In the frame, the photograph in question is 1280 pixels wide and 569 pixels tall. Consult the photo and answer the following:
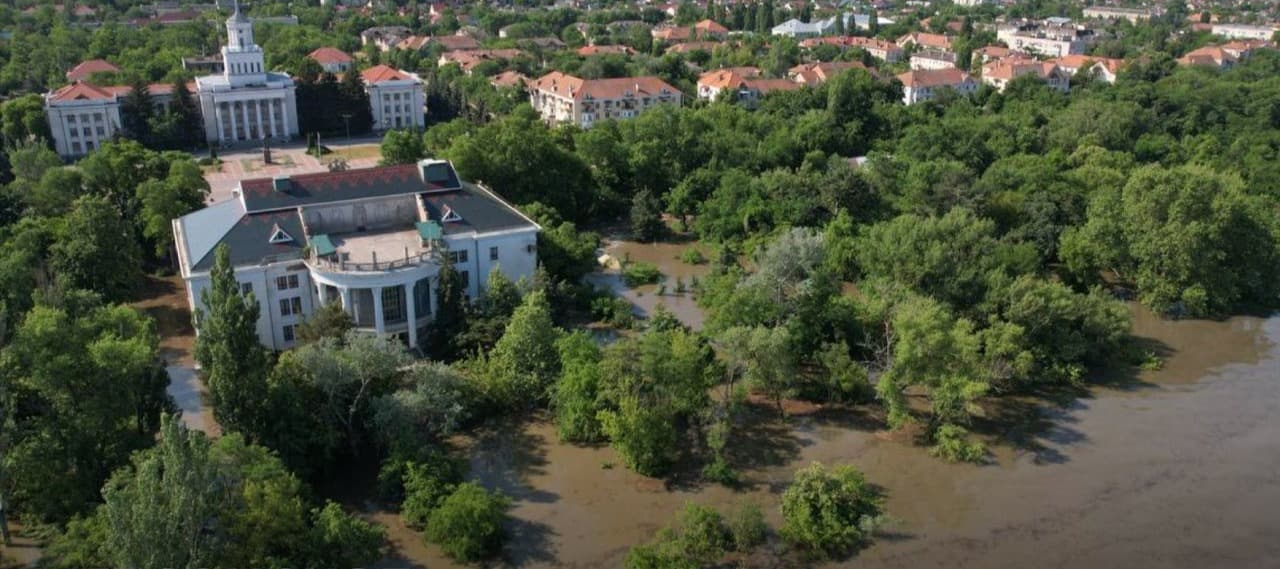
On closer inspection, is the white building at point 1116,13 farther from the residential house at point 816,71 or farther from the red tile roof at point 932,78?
the residential house at point 816,71

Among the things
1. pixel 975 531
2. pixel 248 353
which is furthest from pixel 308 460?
pixel 975 531

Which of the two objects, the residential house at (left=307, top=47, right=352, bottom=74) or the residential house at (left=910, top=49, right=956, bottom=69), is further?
the residential house at (left=910, top=49, right=956, bottom=69)

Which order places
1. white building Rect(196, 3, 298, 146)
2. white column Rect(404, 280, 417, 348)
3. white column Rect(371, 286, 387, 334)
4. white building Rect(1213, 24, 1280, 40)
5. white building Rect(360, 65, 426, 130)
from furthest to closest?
1. white building Rect(1213, 24, 1280, 40)
2. white building Rect(360, 65, 426, 130)
3. white building Rect(196, 3, 298, 146)
4. white column Rect(404, 280, 417, 348)
5. white column Rect(371, 286, 387, 334)

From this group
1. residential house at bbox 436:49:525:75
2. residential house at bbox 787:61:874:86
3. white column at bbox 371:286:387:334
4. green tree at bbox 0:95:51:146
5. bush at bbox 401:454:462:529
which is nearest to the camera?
bush at bbox 401:454:462:529

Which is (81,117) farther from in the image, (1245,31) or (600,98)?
(1245,31)

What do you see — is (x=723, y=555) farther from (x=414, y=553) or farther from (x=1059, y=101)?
(x=1059, y=101)

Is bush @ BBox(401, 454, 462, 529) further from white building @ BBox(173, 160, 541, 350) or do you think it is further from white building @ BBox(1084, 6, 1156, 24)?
white building @ BBox(1084, 6, 1156, 24)

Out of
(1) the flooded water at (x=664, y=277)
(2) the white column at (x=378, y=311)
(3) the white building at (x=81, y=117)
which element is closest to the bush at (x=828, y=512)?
(1) the flooded water at (x=664, y=277)

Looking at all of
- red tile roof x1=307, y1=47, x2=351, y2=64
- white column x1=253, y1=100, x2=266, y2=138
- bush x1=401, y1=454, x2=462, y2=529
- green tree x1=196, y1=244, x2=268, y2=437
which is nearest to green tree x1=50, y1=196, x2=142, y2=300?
green tree x1=196, y1=244, x2=268, y2=437
